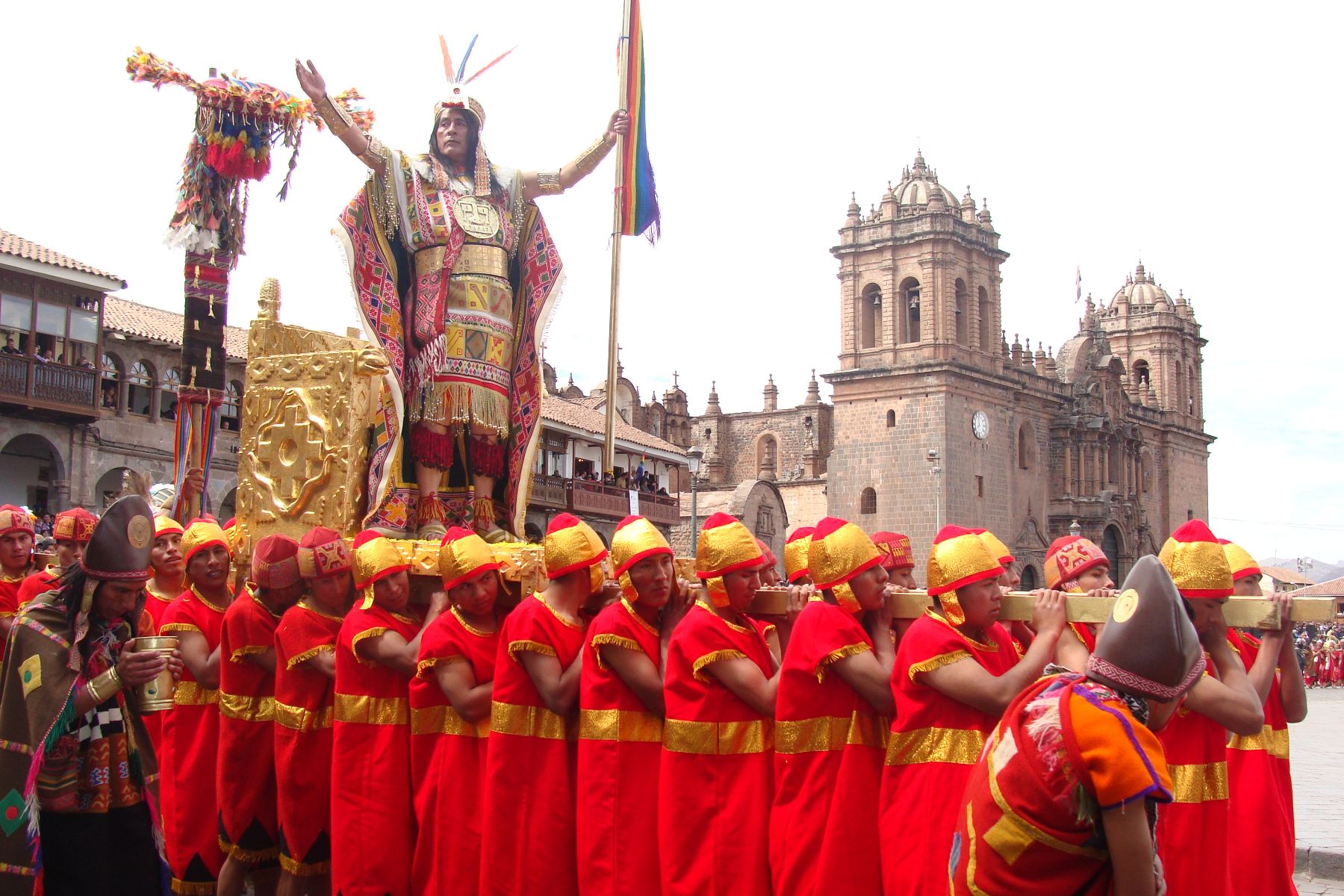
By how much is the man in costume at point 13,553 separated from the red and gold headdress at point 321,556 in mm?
2661

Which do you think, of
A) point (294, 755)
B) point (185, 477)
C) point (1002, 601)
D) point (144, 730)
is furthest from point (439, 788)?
point (185, 477)

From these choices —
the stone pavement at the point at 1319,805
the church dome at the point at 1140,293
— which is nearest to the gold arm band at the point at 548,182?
the stone pavement at the point at 1319,805

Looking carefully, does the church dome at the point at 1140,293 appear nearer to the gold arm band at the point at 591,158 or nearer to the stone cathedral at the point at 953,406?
the stone cathedral at the point at 953,406

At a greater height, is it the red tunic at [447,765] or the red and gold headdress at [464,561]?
the red and gold headdress at [464,561]

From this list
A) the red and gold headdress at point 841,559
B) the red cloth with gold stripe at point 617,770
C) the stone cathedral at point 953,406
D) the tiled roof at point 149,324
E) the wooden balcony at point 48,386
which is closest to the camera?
the red and gold headdress at point 841,559

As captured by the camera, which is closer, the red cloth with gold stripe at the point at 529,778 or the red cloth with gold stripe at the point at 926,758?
the red cloth with gold stripe at the point at 926,758

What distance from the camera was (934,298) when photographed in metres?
43.8

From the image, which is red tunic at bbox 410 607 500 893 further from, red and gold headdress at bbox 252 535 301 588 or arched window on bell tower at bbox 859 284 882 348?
arched window on bell tower at bbox 859 284 882 348

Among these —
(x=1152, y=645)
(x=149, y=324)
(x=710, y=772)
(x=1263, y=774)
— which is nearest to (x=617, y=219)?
(x=710, y=772)

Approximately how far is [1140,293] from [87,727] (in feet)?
218

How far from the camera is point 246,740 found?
19.1 ft

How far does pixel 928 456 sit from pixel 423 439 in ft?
119

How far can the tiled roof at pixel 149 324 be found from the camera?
84.6ft

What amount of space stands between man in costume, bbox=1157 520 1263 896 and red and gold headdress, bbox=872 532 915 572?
114cm
